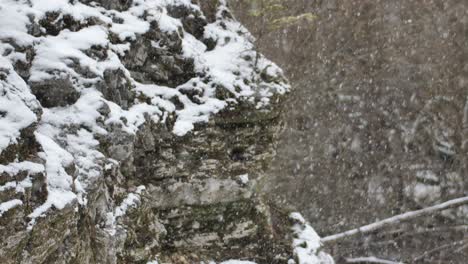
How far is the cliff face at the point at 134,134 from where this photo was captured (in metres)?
3.29

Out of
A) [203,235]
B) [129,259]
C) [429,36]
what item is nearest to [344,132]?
[429,36]

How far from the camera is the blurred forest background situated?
16266 millimetres

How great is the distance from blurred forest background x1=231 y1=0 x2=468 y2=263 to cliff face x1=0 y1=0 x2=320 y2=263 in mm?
8674

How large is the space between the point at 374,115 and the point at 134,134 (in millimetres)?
13672

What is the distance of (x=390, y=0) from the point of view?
17.8 m

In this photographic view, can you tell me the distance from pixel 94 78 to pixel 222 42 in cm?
310

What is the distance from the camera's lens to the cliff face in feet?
10.8

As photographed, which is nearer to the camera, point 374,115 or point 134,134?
point 134,134

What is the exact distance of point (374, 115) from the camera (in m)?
17.4

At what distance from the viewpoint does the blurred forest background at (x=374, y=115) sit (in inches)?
640

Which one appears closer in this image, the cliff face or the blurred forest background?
the cliff face

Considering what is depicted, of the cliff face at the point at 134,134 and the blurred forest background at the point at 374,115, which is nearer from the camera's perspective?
A: the cliff face at the point at 134,134

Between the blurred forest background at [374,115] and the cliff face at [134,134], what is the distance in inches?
341

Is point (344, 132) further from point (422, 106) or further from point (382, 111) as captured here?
point (422, 106)
